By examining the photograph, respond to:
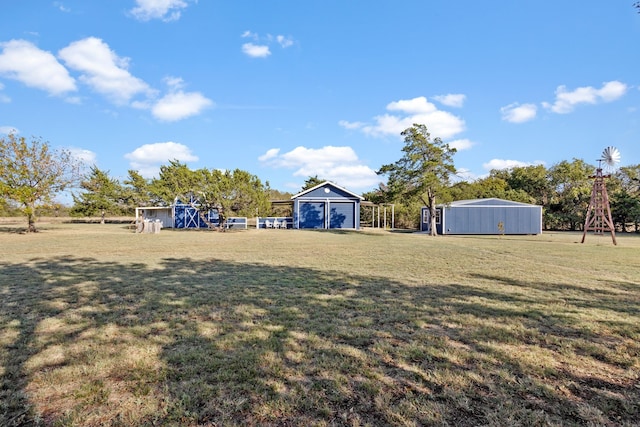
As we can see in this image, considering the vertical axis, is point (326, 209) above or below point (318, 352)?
above

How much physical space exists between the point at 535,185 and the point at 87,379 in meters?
38.2

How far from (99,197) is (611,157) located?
41.4m

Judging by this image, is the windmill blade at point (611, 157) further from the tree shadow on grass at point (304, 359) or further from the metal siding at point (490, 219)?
the tree shadow on grass at point (304, 359)

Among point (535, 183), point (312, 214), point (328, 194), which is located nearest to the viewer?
point (328, 194)

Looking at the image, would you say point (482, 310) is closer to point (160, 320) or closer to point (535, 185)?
point (160, 320)

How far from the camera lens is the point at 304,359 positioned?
9.48 feet

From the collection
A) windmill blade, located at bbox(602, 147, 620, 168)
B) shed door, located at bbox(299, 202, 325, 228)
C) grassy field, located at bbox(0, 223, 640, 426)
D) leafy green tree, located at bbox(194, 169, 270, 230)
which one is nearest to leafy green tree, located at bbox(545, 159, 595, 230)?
windmill blade, located at bbox(602, 147, 620, 168)

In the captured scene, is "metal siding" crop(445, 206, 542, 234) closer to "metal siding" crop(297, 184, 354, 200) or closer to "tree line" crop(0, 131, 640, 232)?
"tree line" crop(0, 131, 640, 232)

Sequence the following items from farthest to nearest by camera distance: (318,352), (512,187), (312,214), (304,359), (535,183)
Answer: (512,187), (535,183), (312,214), (318,352), (304,359)

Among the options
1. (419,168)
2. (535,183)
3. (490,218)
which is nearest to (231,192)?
(419,168)

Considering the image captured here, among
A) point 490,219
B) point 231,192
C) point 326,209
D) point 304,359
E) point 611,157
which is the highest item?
point 611,157

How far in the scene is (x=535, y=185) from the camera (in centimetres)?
3322

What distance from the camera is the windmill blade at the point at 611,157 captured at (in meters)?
15.0

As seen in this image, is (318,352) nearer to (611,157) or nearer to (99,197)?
(611,157)
